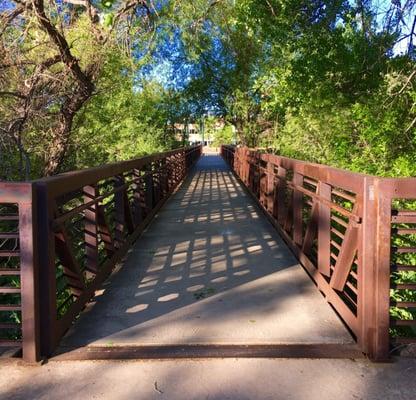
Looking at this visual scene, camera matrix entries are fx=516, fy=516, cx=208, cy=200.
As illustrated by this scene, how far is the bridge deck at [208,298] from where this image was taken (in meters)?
3.83

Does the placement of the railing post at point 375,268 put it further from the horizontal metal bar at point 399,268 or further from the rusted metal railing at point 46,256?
the rusted metal railing at point 46,256

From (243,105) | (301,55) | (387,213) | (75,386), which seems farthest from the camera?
(243,105)

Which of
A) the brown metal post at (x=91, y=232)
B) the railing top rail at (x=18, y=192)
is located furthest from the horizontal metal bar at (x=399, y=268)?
the brown metal post at (x=91, y=232)

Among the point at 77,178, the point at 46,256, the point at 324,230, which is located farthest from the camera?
the point at 324,230

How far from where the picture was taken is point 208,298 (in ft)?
15.5

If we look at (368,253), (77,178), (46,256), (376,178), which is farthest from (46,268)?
(376,178)

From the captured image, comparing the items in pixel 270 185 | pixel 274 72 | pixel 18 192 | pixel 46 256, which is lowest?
pixel 46 256

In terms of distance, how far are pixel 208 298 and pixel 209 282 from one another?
520mm

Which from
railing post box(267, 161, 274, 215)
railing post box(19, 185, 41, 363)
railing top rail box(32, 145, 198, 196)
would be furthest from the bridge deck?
railing top rail box(32, 145, 198, 196)

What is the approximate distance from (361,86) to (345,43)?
0.95 metres

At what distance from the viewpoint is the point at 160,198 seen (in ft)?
36.9

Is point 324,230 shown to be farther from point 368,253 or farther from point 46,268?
point 46,268

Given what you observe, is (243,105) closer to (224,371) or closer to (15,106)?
(15,106)

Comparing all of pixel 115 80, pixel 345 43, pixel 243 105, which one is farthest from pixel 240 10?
pixel 243 105
